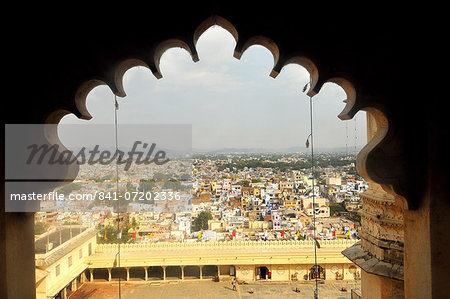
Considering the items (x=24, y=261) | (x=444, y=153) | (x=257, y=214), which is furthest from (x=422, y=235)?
(x=257, y=214)

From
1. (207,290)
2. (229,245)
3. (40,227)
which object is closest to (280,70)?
(207,290)

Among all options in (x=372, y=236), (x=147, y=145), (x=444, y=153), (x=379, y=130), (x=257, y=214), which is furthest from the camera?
(x=257, y=214)

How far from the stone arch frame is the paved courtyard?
42.9ft

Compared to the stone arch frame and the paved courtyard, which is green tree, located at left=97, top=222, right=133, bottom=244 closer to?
the paved courtyard

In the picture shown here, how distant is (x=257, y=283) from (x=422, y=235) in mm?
14514

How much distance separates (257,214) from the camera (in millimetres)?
25703

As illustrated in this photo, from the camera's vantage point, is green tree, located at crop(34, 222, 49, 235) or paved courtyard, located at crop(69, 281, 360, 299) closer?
paved courtyard, located at crop(69, 281, 360, 299)

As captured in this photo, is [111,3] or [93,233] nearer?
[111,3]

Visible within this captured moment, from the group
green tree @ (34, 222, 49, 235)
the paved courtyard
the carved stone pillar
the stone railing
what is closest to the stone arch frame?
the carved stone pillar

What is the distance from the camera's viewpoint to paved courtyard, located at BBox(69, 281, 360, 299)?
12.9 meters

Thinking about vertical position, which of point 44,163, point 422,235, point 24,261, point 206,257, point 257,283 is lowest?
point 257,283

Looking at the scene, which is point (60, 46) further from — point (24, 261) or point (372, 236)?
point (372, 236)

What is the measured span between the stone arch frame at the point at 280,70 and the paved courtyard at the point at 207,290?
1308 cm

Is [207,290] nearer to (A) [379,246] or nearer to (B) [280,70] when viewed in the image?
(A) [379,246]
